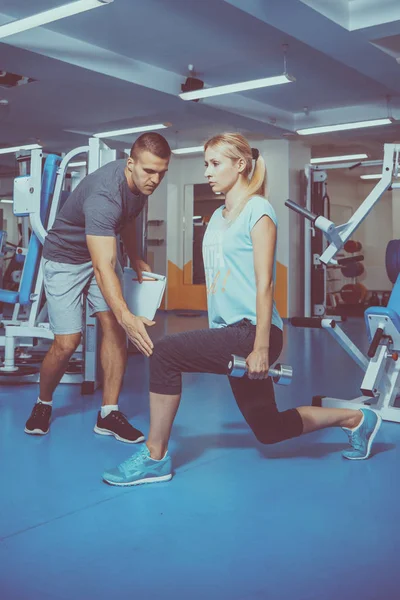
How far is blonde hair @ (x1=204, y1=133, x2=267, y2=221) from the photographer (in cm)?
214

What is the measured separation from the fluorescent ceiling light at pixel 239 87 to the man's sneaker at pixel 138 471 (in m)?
5.67

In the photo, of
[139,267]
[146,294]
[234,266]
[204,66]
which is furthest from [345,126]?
[234,266]

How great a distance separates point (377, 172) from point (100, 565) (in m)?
A: 13.3

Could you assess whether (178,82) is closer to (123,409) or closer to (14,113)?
(14,113)

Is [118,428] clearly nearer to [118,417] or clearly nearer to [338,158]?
[118,417]

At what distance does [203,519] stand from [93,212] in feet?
4.03

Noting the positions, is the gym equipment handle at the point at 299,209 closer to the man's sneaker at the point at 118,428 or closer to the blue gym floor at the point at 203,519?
the blue gym floor at the point at 203,519

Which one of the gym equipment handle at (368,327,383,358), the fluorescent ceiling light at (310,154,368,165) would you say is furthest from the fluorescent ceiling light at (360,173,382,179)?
the gym equipment handle at (368,327,383,358)

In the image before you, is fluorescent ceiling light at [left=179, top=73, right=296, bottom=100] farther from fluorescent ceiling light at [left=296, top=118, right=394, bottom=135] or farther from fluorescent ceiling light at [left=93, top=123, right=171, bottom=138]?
fluorescent ceiling light at [left=296, top=118, right=394, bottom=135]

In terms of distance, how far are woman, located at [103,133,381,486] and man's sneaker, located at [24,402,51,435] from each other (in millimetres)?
781

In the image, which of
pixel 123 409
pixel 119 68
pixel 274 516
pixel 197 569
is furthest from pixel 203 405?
pixel 119 68

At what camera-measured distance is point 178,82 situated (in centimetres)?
799

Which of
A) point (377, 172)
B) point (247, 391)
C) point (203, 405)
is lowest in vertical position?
point (203, 405)

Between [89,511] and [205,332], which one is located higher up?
[205,332]
